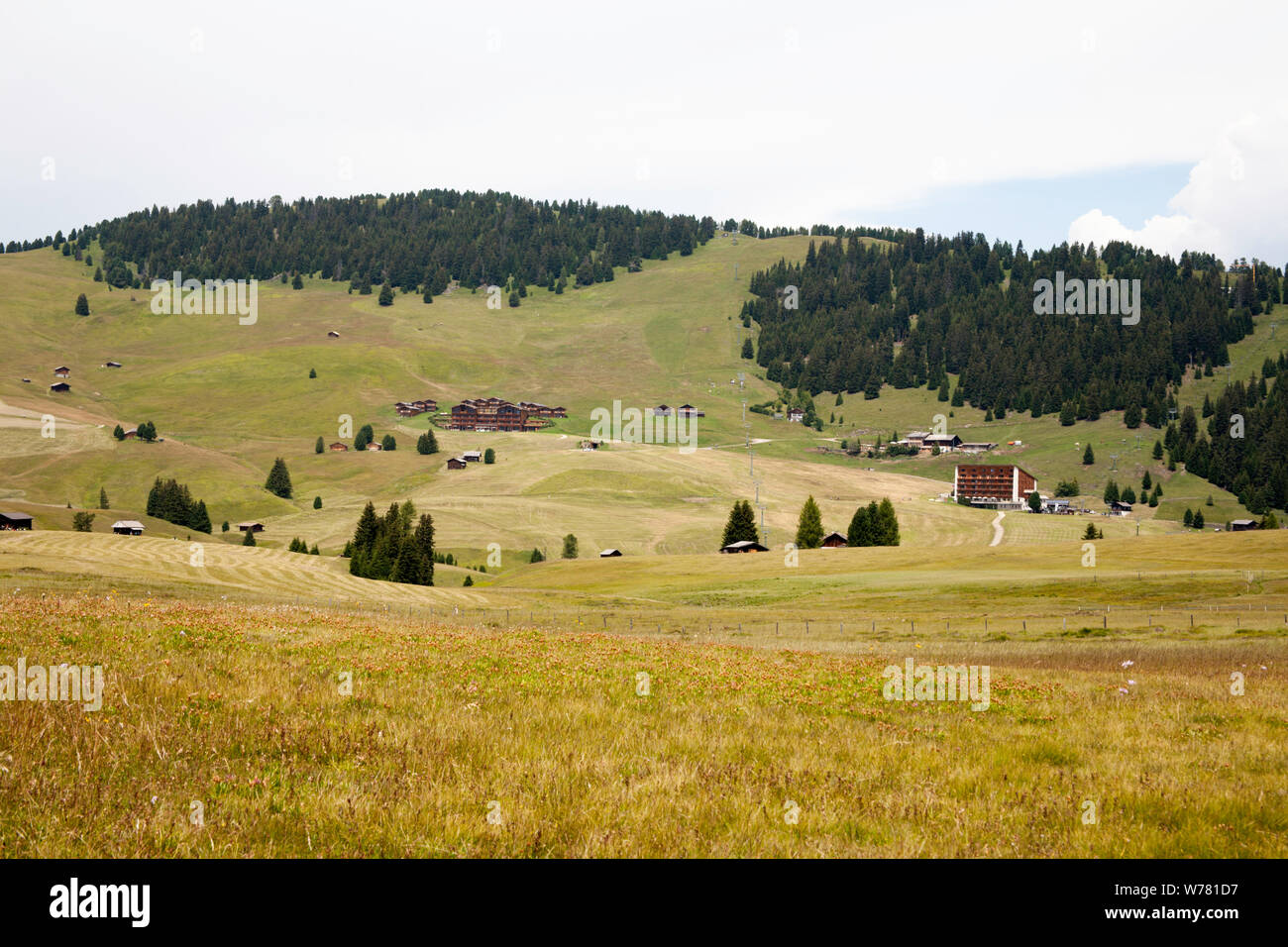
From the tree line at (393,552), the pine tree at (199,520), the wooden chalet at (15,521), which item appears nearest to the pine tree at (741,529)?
the tree line at (393,552)

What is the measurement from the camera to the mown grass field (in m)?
6.97

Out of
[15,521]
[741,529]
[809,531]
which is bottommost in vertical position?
[15,521]

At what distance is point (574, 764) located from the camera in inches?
361

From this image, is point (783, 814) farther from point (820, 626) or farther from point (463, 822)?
point (820, 626)

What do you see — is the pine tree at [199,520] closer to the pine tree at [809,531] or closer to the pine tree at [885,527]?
the pine tree at [809,531]

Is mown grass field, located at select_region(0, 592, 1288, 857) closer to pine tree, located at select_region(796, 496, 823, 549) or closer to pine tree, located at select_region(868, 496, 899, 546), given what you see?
pine tree, located at select_region(796, 496, 823, 549)

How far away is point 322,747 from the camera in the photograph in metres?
9.40

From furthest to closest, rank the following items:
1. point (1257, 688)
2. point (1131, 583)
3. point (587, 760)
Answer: point (1131, 583) < point (1257, 688) < point (587, 760)

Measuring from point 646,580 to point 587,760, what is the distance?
103021mm

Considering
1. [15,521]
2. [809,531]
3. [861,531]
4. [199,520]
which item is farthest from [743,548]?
[15,521]

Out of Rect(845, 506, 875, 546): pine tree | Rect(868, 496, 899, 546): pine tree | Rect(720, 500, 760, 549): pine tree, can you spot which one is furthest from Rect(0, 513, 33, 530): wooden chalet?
Rect(868, 496, 899, 546): pine tree

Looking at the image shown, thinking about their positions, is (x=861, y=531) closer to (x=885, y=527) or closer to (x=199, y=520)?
(x=885, y=527)
